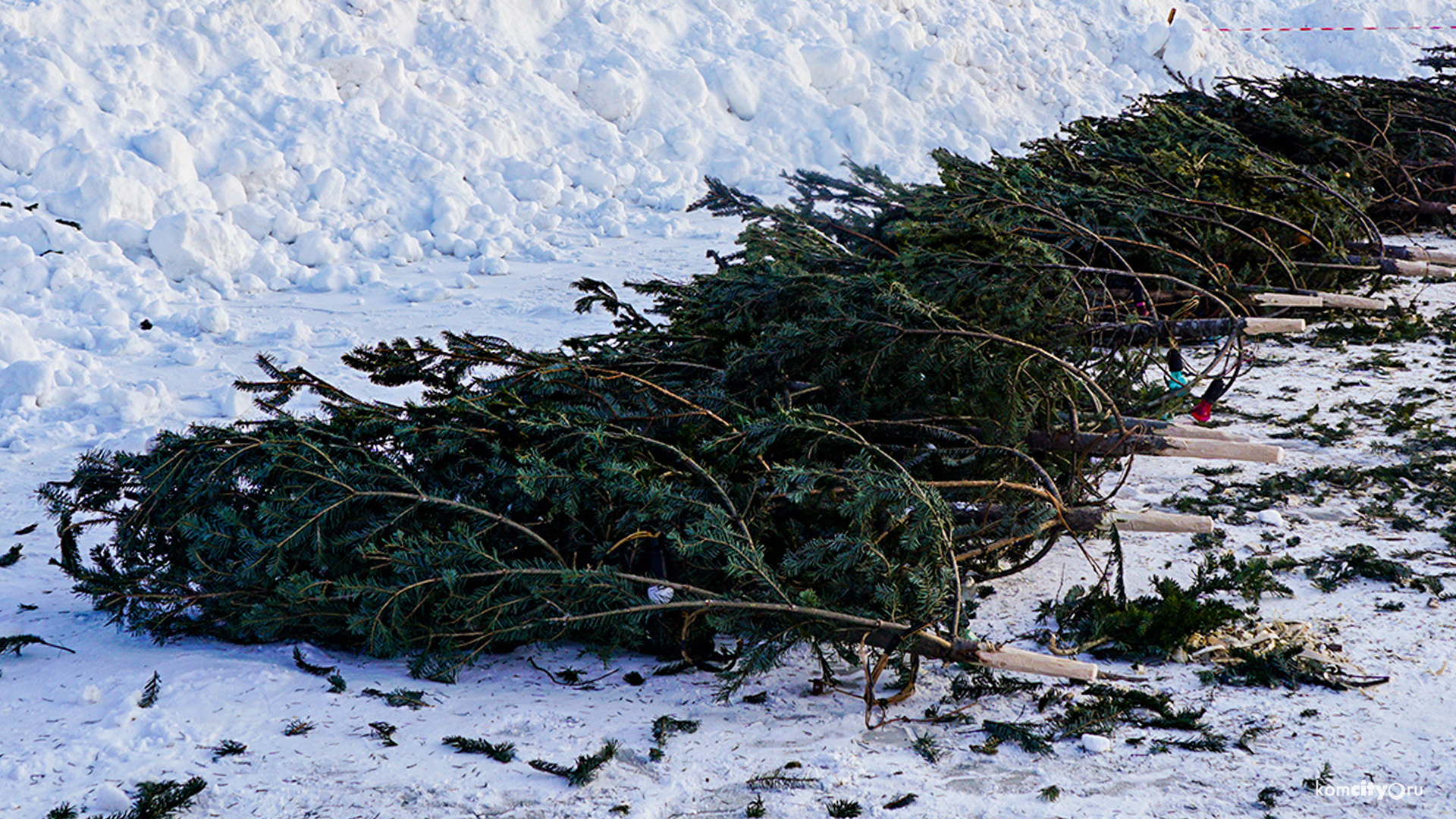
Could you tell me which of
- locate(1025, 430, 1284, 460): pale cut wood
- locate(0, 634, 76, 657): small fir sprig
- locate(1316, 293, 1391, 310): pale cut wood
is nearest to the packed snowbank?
locate(0, 634, 76, 657): small fir sprig

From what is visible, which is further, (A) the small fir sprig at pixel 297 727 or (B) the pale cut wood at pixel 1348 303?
(B) the pale cut wood at pixel 1348 303

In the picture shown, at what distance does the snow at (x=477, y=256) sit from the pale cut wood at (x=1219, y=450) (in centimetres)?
43

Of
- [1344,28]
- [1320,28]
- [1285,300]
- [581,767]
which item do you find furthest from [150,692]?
[1344,28]

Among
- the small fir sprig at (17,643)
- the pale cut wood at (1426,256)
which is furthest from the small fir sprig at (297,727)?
the pale cut wood at (1426,256)

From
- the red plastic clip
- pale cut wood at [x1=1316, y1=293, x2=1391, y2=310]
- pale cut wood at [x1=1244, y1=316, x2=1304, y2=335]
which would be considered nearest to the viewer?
the red plastic clip

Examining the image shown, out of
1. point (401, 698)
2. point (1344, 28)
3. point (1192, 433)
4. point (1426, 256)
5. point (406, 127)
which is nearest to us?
point (401, 698)

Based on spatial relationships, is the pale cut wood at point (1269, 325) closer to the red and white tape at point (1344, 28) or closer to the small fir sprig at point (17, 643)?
the small fir sprig at point (17, 643)

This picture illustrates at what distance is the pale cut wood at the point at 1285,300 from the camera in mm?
5148

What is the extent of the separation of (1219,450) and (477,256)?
6.24 m

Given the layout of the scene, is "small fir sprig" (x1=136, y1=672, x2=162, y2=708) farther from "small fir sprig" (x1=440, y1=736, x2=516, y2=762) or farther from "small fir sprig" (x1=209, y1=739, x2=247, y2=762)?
"small fir sprig" (x1=440, y1=736, x2=516, y2=762)

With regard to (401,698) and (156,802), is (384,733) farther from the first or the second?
(156,802)

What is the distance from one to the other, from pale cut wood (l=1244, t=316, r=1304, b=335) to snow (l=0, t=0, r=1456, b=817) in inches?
29.3

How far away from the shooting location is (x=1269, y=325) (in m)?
4.63

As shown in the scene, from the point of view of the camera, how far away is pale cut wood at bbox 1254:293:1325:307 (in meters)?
5.15
